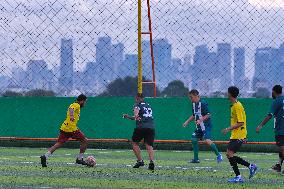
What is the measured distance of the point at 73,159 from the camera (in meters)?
22.8

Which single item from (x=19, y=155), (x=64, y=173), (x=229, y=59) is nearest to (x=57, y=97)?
(x=19, y=155)

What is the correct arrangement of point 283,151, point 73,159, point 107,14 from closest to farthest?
1. point 283,151
2. point 73,159
3. point 107,14

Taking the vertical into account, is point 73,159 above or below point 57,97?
below

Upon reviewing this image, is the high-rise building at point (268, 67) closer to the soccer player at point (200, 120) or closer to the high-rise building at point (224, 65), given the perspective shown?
the high-rise building at point (224, 65)

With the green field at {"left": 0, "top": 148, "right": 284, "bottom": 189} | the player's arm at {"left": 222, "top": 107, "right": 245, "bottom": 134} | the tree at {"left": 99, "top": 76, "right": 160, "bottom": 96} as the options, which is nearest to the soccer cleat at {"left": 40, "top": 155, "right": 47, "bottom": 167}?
the green field at {"left": 0, "top": 148, "right": 284, "bottom": 189}

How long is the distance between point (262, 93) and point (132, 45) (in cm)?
410

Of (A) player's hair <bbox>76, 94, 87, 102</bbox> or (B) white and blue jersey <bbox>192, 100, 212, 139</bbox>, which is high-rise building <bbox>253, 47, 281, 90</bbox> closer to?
(B) white and blue jersey <bbox>192, 100, 212, 139</bbox>

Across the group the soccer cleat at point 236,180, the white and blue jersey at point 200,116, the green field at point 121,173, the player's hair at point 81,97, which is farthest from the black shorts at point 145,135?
the soccer cleat at point 236,180

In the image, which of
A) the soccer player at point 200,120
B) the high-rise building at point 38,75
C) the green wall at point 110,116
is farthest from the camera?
the green wall at point 110,116

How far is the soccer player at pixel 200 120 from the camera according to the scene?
22312mm

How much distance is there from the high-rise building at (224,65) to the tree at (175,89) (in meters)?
1.31

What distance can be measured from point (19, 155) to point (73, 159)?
221cm

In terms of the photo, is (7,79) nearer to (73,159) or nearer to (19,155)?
(19,155)

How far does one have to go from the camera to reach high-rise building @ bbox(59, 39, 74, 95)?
25.6 m
